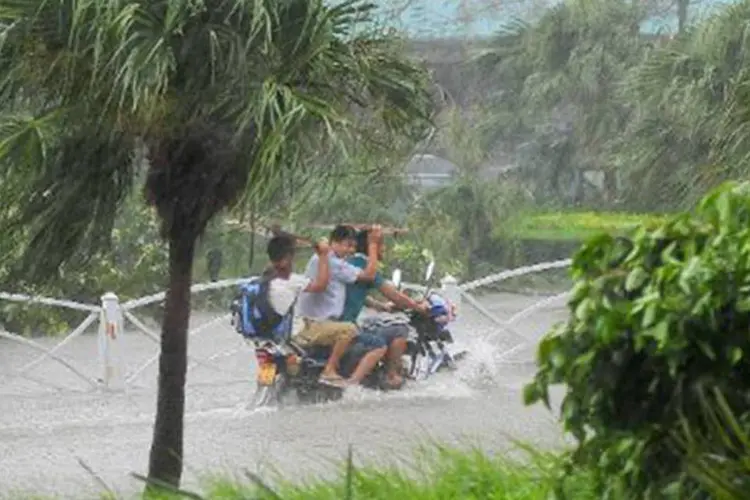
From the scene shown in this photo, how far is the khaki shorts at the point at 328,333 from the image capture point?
27.6 feet

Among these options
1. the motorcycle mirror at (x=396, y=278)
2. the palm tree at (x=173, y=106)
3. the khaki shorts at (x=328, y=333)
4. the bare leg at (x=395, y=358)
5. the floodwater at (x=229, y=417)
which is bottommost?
the floodwater at (x=229, y=417)

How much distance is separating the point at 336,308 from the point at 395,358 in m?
0.84

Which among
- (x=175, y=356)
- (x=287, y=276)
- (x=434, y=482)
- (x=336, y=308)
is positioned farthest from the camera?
(x=336, y=308)

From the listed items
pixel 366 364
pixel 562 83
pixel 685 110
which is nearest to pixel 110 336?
pixel 366 364

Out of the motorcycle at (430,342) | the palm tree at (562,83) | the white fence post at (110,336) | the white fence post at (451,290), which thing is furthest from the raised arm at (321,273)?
the palm tree at (562,83)

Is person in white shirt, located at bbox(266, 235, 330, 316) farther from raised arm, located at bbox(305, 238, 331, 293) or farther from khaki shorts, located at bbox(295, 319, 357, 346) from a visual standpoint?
khaki shorts, located at bbox(295, 319, 357, 346)

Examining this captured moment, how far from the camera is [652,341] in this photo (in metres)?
4.71

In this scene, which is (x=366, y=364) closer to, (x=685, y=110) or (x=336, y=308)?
(x=336, y=308)

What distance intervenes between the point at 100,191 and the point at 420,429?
5.44ft

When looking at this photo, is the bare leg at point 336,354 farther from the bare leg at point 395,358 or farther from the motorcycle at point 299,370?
the bare leg at point 395,358

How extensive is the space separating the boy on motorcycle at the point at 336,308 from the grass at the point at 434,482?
1.72 metres

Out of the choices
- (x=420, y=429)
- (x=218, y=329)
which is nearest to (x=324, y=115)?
(x=420, y=429)

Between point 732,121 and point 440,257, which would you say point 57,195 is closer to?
point 732,121

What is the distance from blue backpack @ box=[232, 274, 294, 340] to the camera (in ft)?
27.6
